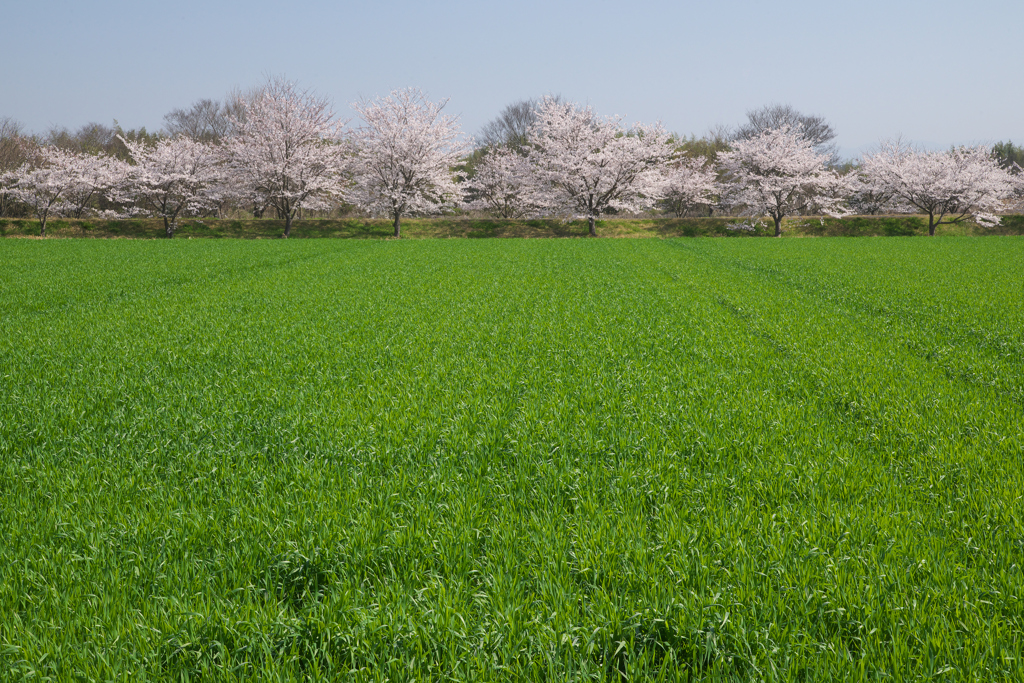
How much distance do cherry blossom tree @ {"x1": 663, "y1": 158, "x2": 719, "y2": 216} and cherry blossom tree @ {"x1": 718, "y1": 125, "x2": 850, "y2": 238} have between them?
2.78 meters

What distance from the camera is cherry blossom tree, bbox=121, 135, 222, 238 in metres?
46.9

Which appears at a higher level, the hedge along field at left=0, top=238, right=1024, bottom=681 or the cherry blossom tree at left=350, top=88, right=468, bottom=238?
the cherry blossom tree at left=350, top=88, right=468, bottom=238

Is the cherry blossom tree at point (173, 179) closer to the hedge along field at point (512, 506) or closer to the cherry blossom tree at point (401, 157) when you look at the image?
the cherry blossom tree at point (401, 157)

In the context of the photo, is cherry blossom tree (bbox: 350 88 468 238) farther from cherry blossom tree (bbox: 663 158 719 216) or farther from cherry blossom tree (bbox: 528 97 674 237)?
cherry blossom tree (bbox: 663 158 719 216)

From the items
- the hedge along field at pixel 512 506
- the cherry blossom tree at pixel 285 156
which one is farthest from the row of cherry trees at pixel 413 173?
the hedge along field at pixel 512 506

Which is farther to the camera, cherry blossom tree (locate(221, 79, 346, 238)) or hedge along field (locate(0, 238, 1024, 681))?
cherry blossom tree (locate(221, 79, 346, 238))

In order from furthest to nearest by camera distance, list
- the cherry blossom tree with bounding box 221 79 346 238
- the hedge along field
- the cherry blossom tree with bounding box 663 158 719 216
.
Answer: the cherry blossom tree with bounding box 663 158 719 216, the cherry blossom tree with bounding box 221 79 346 238, the hedge along field

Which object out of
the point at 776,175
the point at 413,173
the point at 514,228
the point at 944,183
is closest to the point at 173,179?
the point at 413,173

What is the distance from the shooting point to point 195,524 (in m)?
3.40

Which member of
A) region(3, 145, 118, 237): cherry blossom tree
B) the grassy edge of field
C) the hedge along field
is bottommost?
the hedge along field

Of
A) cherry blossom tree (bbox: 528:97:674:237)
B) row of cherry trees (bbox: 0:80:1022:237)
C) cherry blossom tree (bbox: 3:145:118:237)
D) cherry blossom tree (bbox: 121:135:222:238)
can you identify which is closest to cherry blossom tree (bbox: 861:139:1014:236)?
row of cherry trees (bbox: 0:80:1022:237)

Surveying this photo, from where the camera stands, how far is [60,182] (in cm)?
4512

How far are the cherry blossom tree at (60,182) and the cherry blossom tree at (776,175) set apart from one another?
57.4 m

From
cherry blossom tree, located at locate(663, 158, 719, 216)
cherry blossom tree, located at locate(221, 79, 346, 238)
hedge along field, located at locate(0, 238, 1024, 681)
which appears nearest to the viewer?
hedge along field, located at locate(0, 238, 1024, 681)
